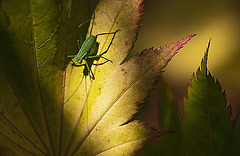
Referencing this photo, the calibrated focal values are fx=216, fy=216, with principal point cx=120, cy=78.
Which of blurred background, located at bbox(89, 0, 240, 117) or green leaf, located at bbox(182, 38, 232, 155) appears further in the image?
blurred background, located at bbox(89, 0, 240, 117)

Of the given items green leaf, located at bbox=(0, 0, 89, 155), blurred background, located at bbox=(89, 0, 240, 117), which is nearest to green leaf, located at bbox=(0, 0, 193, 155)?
green leaf, located at bbox=(0, 0, 89, 155)

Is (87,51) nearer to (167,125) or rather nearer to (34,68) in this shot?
(34,68)

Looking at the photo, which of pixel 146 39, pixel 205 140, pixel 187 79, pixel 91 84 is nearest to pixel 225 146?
pixel 205 140

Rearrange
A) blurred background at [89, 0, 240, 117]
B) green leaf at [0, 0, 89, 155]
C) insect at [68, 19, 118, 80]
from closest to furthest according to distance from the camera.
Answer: green leaf at [0, 0, 89, 155], insect at [68, 19, 118, 80], blurred background at [89, 0, 240, 117]

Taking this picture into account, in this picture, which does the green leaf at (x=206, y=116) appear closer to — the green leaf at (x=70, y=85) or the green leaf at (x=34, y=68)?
the green leaf at (x=70, y=85)

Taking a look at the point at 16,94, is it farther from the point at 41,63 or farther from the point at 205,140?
the point at 205,140

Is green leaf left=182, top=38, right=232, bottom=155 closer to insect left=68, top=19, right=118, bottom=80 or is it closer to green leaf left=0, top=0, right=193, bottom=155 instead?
green leaf left=0, top=0, right=193, bottom=155

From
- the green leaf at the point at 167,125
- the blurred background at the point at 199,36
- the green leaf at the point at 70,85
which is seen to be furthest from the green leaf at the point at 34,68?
the blurred background at the point at 199,36
